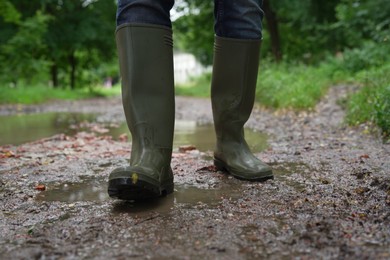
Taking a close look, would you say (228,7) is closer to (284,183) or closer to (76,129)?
(284,183)

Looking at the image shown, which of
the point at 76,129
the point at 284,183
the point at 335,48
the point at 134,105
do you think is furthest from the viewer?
the point at 335,48

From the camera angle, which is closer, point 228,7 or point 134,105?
point 134,105

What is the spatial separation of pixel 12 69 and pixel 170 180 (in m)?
11.1

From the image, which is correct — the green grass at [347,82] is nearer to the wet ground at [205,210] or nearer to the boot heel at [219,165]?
the wet ground at [205,210]

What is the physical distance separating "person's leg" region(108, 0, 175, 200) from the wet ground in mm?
181

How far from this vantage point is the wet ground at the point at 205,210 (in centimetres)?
112

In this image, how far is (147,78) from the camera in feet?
5.45

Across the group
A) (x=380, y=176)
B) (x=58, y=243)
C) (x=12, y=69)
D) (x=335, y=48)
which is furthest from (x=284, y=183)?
(x=335, y=48)

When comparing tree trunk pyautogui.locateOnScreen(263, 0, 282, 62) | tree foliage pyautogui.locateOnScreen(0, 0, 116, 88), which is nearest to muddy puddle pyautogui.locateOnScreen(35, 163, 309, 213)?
tree foliage pyautogui.locateOnScreen(0, 0, 116, 88)

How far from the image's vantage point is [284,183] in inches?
73.1

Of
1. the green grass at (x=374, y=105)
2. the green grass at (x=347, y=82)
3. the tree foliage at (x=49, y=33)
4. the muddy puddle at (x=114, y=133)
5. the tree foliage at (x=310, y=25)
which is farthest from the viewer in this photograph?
the tree foliage at (x=49, y=33)

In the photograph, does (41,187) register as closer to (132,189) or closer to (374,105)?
(132,189)

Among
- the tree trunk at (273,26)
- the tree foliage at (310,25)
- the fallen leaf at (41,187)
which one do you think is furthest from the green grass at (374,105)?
the tree trunk at (273,26)

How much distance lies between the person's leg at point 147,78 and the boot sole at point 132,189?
92 millimetres
